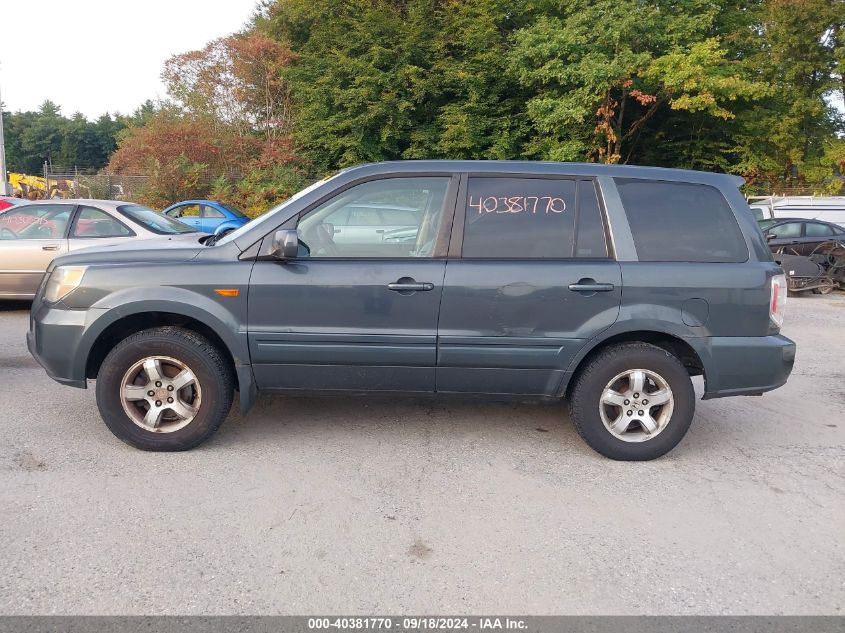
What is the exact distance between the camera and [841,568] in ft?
9.78

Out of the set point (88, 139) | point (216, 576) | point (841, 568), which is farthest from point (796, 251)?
point (88, 139)

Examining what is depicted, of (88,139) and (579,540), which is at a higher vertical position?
(88,139)

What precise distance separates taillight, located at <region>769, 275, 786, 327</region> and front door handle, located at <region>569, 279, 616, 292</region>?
104 cm

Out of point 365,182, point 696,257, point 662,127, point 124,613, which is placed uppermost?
point 662,127

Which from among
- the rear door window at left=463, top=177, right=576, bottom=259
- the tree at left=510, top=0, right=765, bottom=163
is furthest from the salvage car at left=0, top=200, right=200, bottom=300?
the tree at left=510, top=0, right=765, bottom=163

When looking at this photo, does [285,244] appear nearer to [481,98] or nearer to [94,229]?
[94,229]

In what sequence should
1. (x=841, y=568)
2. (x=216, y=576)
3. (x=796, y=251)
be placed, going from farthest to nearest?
(x=796, y=251) → (x=841, y=568) → (x=216, y=576)

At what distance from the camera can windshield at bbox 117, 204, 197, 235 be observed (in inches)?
331

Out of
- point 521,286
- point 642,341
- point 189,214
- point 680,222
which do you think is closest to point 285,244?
point 521,286

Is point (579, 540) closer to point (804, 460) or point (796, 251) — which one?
point (804, 460)

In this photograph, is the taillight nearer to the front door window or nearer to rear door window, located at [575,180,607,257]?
rear door window, located at [575,180,607,257]

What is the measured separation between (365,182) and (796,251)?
12.7m

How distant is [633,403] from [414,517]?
5.43 feet

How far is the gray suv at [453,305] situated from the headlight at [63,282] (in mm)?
11
